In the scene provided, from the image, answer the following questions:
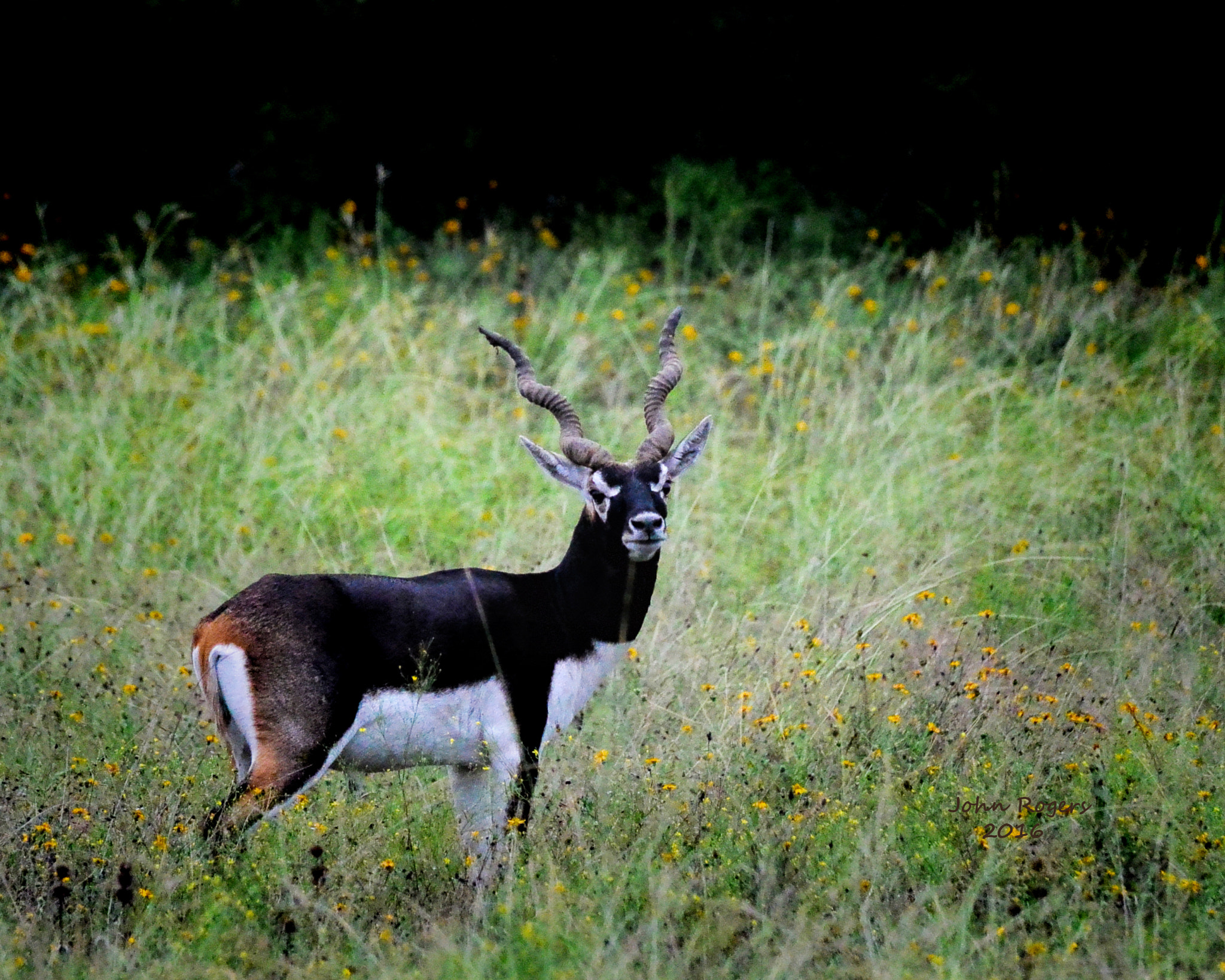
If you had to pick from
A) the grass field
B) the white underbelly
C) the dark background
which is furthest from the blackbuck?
the dark background

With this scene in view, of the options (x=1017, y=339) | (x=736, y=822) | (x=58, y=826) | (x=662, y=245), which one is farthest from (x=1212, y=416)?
(x=58, y=826)

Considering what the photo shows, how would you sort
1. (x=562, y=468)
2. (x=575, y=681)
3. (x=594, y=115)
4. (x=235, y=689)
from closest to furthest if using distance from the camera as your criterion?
(x=235, y=689) → (x=575, y=681) → (x=562, y=468) → (x=594, y=115)

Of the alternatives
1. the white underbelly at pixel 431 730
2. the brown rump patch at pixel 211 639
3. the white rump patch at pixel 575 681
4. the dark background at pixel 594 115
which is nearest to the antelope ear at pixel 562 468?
the white rump patch at pixel 575 681

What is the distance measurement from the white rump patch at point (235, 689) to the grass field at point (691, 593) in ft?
0.96

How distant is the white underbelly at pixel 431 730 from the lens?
16.1 ft

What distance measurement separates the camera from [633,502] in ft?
17.1

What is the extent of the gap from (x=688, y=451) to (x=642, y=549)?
0.71m

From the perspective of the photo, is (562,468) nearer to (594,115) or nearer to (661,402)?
(661,402)

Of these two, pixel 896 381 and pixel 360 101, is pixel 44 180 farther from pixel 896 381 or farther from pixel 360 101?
pixel 896 381

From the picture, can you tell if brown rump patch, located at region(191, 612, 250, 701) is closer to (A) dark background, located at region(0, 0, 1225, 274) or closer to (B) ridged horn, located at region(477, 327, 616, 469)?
(B) ridged horn, located at region(477, 327, 616, 469)

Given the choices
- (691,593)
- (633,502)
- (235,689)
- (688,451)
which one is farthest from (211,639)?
(691,593)

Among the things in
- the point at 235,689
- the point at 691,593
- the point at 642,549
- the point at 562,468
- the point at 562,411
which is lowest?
the point at 691,593

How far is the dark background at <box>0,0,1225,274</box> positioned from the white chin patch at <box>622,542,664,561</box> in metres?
7.02

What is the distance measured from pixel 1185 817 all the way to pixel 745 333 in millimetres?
5662
